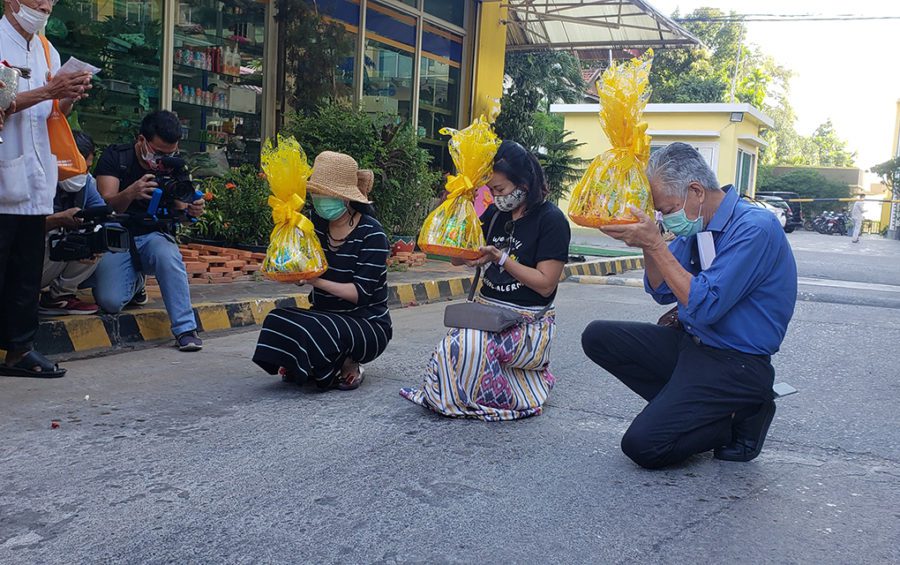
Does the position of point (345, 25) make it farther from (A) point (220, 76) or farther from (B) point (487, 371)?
(B) point (487, 371)

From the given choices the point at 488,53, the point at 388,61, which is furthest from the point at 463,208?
the point at 488,53

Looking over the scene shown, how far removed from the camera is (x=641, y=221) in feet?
10.8

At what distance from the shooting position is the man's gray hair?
3.43 m

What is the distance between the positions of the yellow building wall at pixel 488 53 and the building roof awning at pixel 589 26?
0.20 m

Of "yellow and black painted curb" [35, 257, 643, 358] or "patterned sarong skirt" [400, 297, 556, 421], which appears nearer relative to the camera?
"patterned sarong skirt" [400, 297, 556, 421]

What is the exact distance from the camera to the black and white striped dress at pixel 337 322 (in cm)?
436

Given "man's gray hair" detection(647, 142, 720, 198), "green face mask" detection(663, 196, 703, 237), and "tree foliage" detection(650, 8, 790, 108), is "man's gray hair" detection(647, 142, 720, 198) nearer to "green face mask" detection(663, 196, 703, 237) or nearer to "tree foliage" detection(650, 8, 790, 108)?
"green face mask" detection(663, 196, 703, 237)

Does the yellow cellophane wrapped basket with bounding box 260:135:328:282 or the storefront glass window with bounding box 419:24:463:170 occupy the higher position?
the storefront glass window with bounding box 419:24:463:170

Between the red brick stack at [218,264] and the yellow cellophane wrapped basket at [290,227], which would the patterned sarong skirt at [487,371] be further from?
the red brick stack at [218,264]

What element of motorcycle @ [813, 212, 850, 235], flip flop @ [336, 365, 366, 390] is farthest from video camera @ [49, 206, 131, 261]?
motorcycle @ [813, 212, 850, 235]

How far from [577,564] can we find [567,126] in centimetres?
2551

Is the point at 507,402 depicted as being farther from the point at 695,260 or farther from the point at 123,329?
the point at 123,329

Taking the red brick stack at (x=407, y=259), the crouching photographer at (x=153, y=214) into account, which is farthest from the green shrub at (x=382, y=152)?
the crouching photographer at (x=153, y=214)

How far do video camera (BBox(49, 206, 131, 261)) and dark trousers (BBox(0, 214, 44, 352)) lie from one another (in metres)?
0.27
